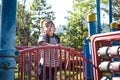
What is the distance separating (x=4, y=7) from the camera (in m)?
1.39

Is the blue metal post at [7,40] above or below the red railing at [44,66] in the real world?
above

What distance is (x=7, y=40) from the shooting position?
4.50 ft

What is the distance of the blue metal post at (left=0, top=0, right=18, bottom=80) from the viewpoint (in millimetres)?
1373

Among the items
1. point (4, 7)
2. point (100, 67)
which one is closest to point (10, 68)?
point (4, 7)

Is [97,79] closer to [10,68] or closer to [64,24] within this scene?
[10,68]

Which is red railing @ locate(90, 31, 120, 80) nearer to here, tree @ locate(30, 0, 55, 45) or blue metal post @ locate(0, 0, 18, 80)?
blue metal post @ locate(0, 0, 18, 80)

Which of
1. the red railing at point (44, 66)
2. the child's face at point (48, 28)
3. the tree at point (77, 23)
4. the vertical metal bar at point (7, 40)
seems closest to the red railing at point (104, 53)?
the red railing at point (44, 66)

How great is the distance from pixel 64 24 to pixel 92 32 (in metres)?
18.8

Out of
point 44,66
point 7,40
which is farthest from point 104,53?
point 7,40

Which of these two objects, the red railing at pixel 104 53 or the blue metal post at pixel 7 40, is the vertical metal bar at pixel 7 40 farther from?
the red railing at pixel 104 53

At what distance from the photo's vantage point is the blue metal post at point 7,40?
137 centimetres

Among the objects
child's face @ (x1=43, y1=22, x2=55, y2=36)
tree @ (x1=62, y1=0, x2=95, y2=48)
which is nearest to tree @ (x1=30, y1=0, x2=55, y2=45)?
tree @ (x1=62, y1=0, x2=95, y2=48)

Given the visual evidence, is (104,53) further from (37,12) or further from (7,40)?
(37,12)

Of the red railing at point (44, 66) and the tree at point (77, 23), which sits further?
the tree at point (77, 23)
